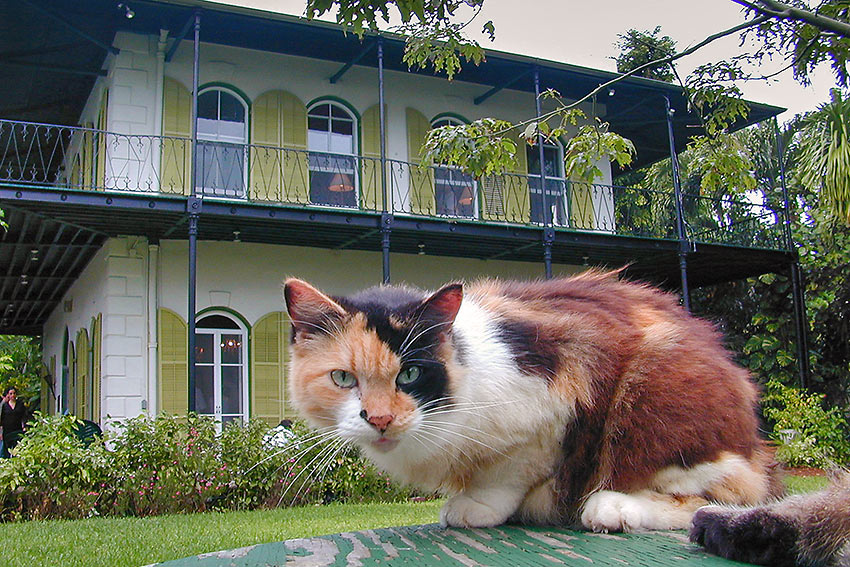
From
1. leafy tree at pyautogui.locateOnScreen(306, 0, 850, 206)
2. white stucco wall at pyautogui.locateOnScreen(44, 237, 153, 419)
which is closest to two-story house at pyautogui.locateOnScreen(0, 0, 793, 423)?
white stucco wall at pyautogui.locateOnScreen(44, 237, 153, 419)

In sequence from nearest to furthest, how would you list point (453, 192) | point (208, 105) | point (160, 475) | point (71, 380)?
1. point (160, 475)
2. point (208, 105)
3. point (453, 192)
4. point (71, 380)

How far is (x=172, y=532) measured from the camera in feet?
19.0

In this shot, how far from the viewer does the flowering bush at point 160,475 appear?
7.13 meters

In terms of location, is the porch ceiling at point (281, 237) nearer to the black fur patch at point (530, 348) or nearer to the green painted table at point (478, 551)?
the black fur patch at point (530, 348)

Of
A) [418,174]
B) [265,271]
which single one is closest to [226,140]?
[265,271]

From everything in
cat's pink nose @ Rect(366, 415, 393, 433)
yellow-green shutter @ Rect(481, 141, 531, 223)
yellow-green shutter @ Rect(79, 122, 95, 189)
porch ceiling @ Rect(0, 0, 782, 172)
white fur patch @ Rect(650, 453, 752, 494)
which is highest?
porch ceiling @ Rect(0, 0, 782, 172)

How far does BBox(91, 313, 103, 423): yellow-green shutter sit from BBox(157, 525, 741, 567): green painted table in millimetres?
10791

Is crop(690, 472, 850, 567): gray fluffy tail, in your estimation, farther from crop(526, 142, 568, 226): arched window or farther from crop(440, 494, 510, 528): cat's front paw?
crop(526, 142, 568, 226): arched window

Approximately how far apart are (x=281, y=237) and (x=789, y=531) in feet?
35.6

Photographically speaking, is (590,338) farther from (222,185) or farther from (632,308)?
(222,185)

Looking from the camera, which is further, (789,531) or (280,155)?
(280,155)

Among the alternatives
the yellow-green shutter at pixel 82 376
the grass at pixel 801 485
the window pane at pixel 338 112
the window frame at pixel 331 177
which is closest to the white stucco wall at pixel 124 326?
the yellow-green shutter at pixel 82 376

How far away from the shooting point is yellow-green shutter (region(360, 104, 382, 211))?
12359 mm

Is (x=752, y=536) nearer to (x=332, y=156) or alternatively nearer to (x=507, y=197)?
(x=332, y=156)
